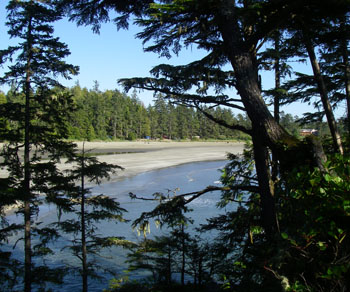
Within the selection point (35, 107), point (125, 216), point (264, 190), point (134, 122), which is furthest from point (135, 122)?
point (264, 190)

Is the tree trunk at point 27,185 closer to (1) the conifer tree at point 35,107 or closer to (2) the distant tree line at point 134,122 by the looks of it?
(1) the conifer tree at point 35,107

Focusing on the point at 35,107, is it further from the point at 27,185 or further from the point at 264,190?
the point at 264,190

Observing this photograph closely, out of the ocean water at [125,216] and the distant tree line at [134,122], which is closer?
the ocean water at [125,216]

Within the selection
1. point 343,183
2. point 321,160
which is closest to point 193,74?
point 321,160

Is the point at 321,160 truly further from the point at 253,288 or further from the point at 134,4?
the point at 134,4

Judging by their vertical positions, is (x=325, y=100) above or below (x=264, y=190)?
above

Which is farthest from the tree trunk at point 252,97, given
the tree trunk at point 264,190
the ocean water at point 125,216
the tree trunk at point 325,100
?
the tree trunk at point 325,100

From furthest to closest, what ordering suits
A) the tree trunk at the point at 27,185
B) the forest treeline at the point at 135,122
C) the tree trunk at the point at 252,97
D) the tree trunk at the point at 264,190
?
the forest treeline at the point at 135,122
the tree trunk at the point at 27,185
the tree trunk at the point at 264,190
the tree trunk at the point at 252,97

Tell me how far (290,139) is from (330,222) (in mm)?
1878

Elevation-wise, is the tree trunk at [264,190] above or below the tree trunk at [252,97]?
below

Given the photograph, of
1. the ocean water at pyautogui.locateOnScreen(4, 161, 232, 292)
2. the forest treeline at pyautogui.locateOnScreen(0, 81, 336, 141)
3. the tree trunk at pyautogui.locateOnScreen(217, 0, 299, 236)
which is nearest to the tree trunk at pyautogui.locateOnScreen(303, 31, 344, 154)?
the tree trunk at pyautogui.locateOnScreen(217, 0, 299, 236)

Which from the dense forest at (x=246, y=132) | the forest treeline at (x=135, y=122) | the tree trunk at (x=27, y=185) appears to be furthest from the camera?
the forest treeline at (x=135, y=122)

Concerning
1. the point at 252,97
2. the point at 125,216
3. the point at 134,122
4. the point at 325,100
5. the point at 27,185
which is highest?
the point at 134,122

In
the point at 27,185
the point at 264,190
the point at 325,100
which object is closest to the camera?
the point at 264,190
